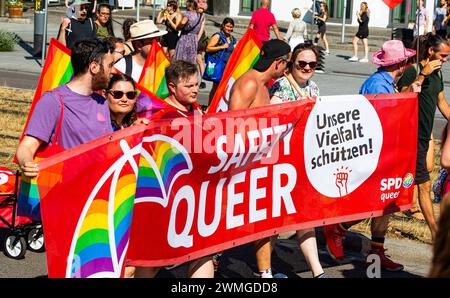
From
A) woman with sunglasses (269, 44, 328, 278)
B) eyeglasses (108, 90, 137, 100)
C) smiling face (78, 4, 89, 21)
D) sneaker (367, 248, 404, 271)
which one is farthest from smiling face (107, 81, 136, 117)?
smiling face (78, 4, 89, 21)

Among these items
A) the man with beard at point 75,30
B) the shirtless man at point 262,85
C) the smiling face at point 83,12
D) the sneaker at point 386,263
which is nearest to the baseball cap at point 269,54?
the shirtless man at point 262,85

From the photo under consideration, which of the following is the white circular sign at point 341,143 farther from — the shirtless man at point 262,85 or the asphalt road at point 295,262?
the asphalt road at point 295,262

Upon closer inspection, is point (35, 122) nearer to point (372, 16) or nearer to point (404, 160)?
point (404, 160)

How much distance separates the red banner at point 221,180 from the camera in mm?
5680

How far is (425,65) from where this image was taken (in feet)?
28.5

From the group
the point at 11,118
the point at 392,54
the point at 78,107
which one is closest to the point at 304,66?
the point at 392,54

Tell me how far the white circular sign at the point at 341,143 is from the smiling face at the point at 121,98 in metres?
1.16

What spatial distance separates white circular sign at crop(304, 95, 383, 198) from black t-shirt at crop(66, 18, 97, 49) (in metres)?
6.30

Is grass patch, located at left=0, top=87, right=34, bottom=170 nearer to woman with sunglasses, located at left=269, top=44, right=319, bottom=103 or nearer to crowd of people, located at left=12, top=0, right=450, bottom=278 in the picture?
crowd of people, located at left=12, top=0, right=450, bottom=278

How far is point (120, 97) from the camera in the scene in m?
6.87

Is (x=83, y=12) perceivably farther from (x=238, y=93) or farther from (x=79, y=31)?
(x=238, y=93)

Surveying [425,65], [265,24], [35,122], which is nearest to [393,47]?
[425,65]
